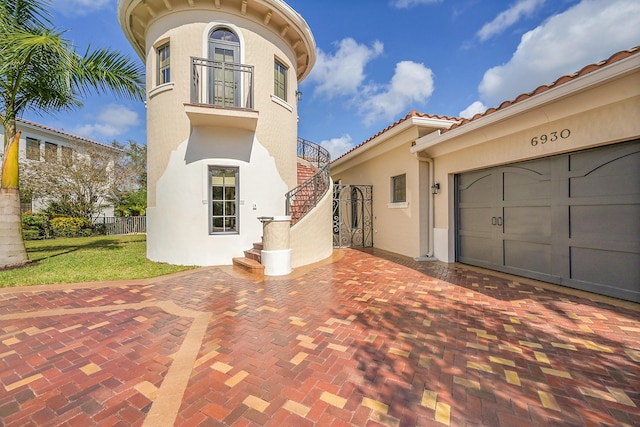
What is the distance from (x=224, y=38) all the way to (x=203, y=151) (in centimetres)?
356

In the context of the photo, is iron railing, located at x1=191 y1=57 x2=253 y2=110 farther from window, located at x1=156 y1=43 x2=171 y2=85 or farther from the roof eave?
the roof eave

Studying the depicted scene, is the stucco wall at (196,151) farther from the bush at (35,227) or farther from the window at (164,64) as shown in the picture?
the bush at (35,227)

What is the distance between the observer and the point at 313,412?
7.11 ft

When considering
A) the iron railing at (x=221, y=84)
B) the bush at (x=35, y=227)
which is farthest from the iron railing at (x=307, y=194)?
the bush at (x=35, y=227)

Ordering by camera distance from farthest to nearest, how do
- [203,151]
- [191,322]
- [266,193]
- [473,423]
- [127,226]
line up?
[127,226], [266,193], [203,151], [191,322], [473,423]

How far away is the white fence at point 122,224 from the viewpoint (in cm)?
1927

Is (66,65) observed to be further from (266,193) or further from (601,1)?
(601,1)

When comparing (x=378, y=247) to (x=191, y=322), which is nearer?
(x=191, y=322)

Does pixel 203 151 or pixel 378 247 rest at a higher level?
pixel 203 151

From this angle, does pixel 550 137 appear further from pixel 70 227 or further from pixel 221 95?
pixel 70 227

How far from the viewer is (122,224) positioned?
781 inches

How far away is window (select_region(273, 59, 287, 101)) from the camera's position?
30.0 feet

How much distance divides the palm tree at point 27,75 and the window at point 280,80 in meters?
4.92

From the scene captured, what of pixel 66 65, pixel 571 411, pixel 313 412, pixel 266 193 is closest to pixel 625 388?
pixel 571 411
